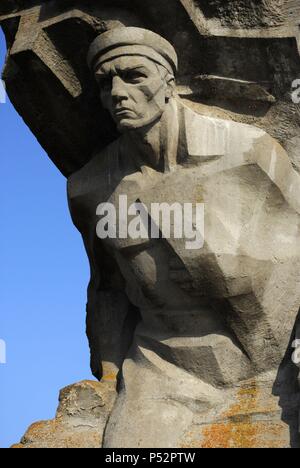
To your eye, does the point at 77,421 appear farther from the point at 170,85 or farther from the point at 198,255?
the point at 170,85

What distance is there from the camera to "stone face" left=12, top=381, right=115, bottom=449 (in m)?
5.60

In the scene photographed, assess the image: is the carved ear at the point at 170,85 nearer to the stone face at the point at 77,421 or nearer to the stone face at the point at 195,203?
the stone face at the point at 195,203

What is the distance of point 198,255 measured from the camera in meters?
5.55

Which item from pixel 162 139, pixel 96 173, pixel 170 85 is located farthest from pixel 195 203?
pixel 96 173

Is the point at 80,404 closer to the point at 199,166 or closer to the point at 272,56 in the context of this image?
the point at 199,166

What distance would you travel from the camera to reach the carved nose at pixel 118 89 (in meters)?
Result: 5.54

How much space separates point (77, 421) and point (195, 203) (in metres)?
1.35

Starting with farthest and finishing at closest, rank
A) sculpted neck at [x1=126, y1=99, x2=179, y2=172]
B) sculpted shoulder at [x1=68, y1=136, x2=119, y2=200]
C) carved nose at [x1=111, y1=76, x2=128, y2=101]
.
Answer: sculpted shoulder at [x1=68, y1=136, x2=119, y2=200], sculpted neck at [x1=126, y1=99, x2=179, y2=172], carved nose at [x1=111, y1=76, x2=128, y2=101]

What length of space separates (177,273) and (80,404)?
0.92 meters

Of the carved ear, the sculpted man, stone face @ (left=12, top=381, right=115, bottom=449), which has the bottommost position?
stone face @ (left=12, top=381, right=115, bottom=449)

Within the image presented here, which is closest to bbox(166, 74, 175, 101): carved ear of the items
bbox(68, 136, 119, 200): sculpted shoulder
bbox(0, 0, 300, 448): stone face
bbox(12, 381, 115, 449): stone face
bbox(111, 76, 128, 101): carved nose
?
bbox(0, 0, 300, 448): stone face

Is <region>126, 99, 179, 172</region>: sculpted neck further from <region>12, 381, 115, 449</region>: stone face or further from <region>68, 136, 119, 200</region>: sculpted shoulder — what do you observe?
<region>12, 381, 115, 449</region>: stone face

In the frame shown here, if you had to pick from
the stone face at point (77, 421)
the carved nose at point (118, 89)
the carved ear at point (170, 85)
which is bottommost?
the stone face at point (77, 421)

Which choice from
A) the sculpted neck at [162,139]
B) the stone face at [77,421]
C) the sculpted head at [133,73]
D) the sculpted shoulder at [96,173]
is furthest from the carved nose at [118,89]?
the stone face at [77,421]
